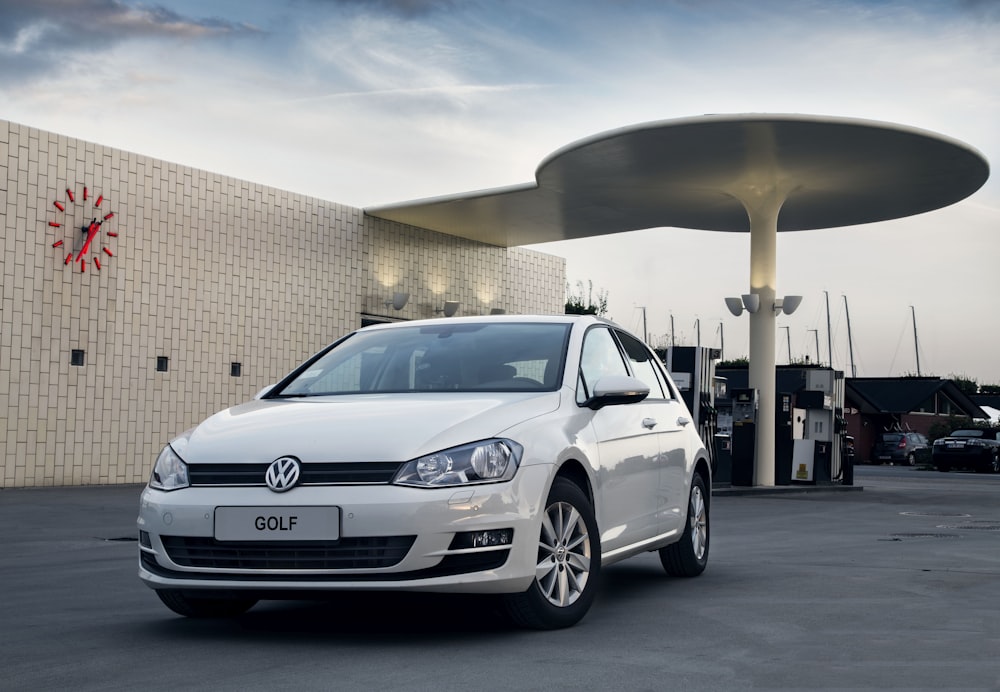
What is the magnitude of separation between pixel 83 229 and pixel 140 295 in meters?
1.70

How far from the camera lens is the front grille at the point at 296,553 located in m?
5.68

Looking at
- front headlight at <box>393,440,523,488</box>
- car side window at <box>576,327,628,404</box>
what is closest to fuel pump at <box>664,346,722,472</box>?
car side window at <box>576,327,628,404</box>

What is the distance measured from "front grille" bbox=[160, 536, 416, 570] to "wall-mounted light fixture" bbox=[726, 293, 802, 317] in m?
20.8

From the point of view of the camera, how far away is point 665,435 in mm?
8141

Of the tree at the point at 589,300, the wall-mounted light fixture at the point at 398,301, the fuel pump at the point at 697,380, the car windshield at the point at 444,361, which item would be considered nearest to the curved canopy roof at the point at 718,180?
the wall-mounted light fixture at the point at 398,301

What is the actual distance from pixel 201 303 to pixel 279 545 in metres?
18.6

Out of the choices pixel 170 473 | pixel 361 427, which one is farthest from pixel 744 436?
pixel 170 473

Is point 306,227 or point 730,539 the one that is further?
point 306,227

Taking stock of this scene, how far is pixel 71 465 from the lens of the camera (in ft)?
69.2

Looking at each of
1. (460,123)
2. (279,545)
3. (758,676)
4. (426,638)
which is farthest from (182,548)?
(460,123)

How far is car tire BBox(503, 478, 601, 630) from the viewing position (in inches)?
239

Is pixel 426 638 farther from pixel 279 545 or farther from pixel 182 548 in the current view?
pixel 182 548

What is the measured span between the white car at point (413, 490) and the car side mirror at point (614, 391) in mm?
11

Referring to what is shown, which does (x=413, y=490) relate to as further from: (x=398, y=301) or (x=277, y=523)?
(x=398, y=301)
